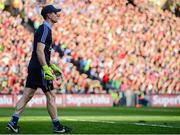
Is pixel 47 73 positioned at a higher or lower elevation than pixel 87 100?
higher

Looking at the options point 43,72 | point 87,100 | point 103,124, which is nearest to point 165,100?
point 87,100

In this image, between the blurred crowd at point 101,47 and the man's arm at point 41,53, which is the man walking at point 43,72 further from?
the blurred crowd at point 101,47

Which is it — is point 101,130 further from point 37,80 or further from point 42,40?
point 42,40

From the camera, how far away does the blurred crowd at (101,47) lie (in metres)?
31.0

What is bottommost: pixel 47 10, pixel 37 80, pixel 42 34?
pixel 37 80

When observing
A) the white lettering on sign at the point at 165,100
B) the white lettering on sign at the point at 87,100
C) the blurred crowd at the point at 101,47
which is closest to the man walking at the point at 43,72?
the blurred crowd at the point at 101,47

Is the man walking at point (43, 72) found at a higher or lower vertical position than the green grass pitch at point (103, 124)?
higher

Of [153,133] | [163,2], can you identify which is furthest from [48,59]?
[163,2]

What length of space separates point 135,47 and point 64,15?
4.12m

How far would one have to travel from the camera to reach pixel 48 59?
1184cm

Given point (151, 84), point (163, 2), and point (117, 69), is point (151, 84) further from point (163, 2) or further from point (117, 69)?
point (163, 2)

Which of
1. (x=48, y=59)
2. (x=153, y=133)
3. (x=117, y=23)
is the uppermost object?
(x=117, y=23)

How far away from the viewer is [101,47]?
33219 millimetres

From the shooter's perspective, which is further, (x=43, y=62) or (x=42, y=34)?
(x=42, y=34)
